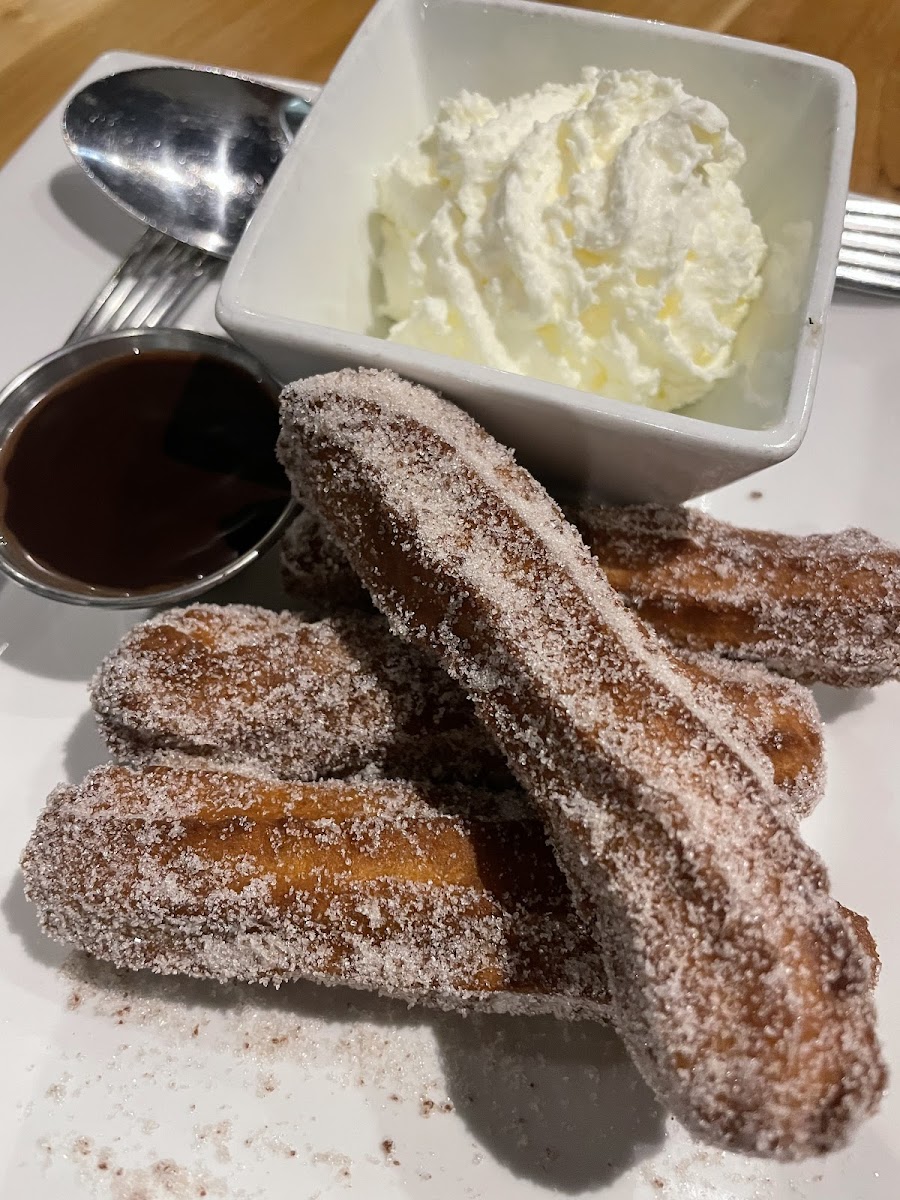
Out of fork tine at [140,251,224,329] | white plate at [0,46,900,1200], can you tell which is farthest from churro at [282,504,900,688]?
fork tine at [140,251,224,329]

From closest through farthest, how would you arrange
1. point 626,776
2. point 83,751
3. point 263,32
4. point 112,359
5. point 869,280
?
point 626,776
point 83,751
point 112,359
point 869,280
point 263,32

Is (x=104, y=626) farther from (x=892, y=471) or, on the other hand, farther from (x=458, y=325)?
(x=892, y=471)

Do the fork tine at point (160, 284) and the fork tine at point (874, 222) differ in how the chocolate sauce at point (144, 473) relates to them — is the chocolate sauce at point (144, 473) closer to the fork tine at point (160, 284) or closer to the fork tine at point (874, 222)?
the fork tine at point (160, 284)

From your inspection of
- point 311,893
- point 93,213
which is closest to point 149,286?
point 93,213

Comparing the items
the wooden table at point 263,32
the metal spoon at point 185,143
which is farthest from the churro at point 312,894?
the wooden table at point 263,32

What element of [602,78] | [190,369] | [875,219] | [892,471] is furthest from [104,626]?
[875,219]

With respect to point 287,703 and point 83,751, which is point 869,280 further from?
point 83,751
